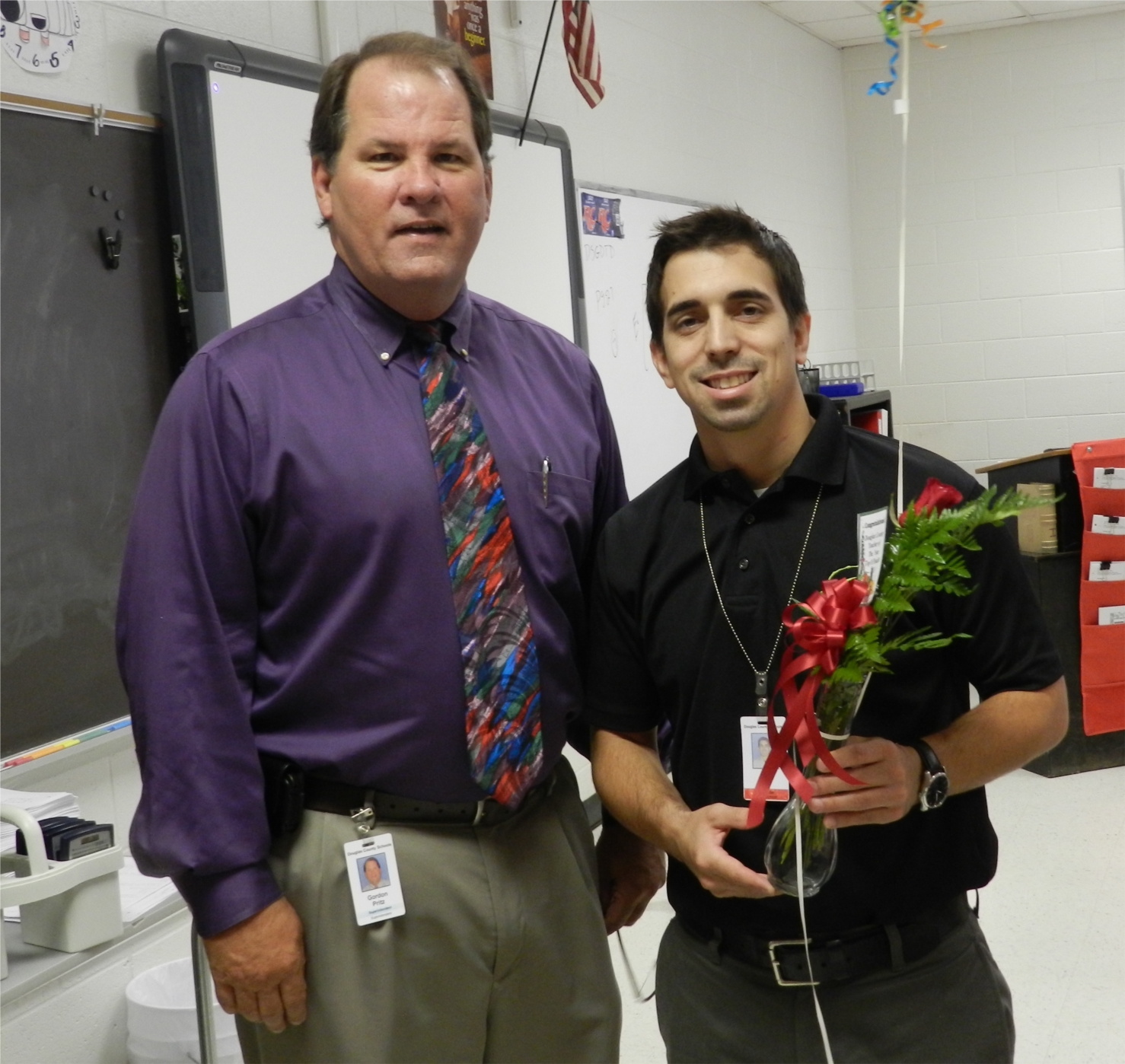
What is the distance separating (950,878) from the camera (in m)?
1.43

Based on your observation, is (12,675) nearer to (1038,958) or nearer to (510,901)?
(510,901)

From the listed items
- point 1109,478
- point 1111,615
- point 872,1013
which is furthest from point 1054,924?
point 872,1013

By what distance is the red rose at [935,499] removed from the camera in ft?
4.09

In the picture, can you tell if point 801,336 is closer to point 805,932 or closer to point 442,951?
point 805,932

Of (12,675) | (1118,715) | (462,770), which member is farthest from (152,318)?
(1118,715)

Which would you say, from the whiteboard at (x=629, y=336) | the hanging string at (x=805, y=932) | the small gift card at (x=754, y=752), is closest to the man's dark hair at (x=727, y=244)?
the small gift card at (x=754, y=752)

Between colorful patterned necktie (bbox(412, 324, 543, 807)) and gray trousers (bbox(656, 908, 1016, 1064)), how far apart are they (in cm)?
33

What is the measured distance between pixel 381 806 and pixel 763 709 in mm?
492

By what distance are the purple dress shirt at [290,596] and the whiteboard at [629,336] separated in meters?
2.83

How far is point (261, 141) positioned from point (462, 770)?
1.80 meters

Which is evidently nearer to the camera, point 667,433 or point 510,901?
point 510,901

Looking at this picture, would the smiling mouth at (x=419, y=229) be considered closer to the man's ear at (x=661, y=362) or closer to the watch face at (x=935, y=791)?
the man's ear at (x=661, y=362)

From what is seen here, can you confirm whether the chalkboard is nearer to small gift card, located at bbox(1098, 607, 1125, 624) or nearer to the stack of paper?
the stack of paper

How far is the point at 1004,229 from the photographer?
6.90 m
